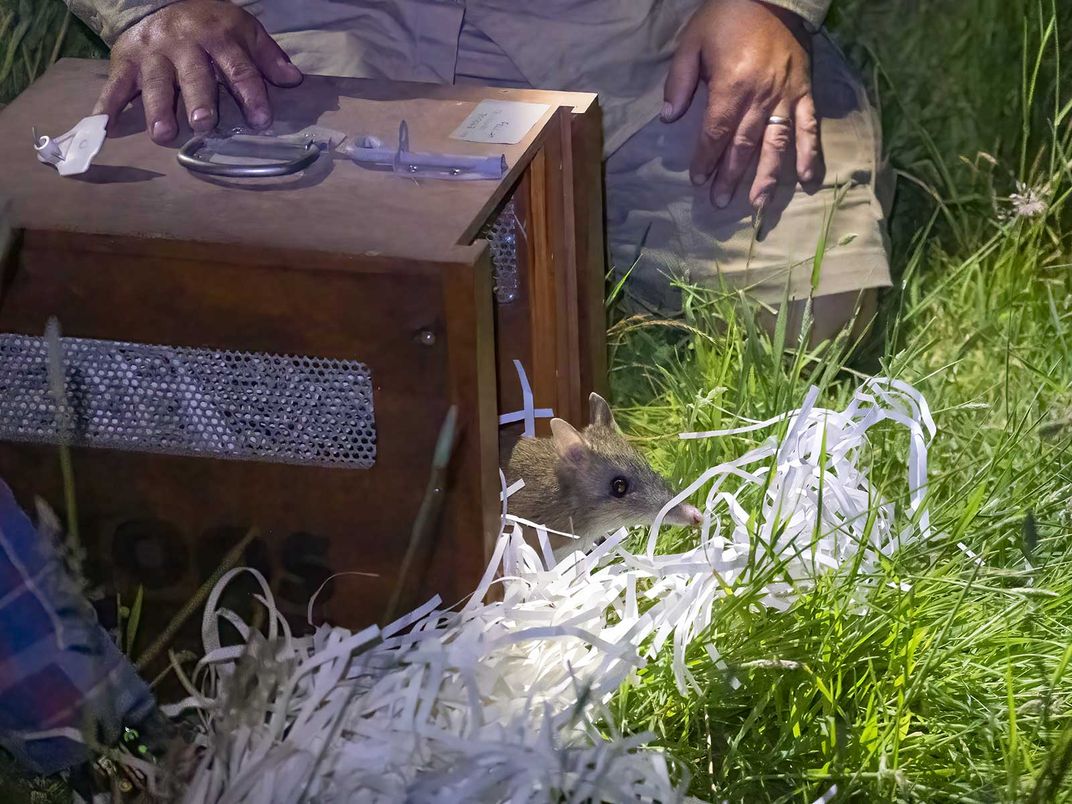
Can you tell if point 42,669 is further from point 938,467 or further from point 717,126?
point 717,126

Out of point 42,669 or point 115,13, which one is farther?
point 115,13

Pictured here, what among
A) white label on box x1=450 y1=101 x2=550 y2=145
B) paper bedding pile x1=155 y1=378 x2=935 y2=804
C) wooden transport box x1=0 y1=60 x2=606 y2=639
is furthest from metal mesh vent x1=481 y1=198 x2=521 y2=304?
paper bedding pile x1=155 y1=378 x2=935 y2=804

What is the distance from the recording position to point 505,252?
189cm

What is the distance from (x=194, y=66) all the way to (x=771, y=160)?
1.03 meters

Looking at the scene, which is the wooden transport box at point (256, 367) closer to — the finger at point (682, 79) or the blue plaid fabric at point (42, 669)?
the blue plaid fabric at point (42, 669)

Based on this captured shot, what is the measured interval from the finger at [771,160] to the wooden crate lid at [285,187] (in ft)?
2.02

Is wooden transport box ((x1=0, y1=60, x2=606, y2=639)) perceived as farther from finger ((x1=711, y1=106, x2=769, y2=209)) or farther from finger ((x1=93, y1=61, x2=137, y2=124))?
finger ((x1=711, y1=106, x2=769, y2=209))

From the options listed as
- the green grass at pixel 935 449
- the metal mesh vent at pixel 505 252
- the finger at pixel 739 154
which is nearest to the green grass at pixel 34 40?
the green grass at pixel 935 449

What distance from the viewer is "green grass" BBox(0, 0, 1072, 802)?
4.45 feet

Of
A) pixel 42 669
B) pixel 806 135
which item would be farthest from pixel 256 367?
pixel 806 135

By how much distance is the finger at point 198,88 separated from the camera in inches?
64.7

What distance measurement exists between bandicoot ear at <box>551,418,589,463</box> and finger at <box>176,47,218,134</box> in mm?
624

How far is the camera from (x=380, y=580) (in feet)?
4.78

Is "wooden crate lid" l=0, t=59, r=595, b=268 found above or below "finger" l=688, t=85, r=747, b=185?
above
